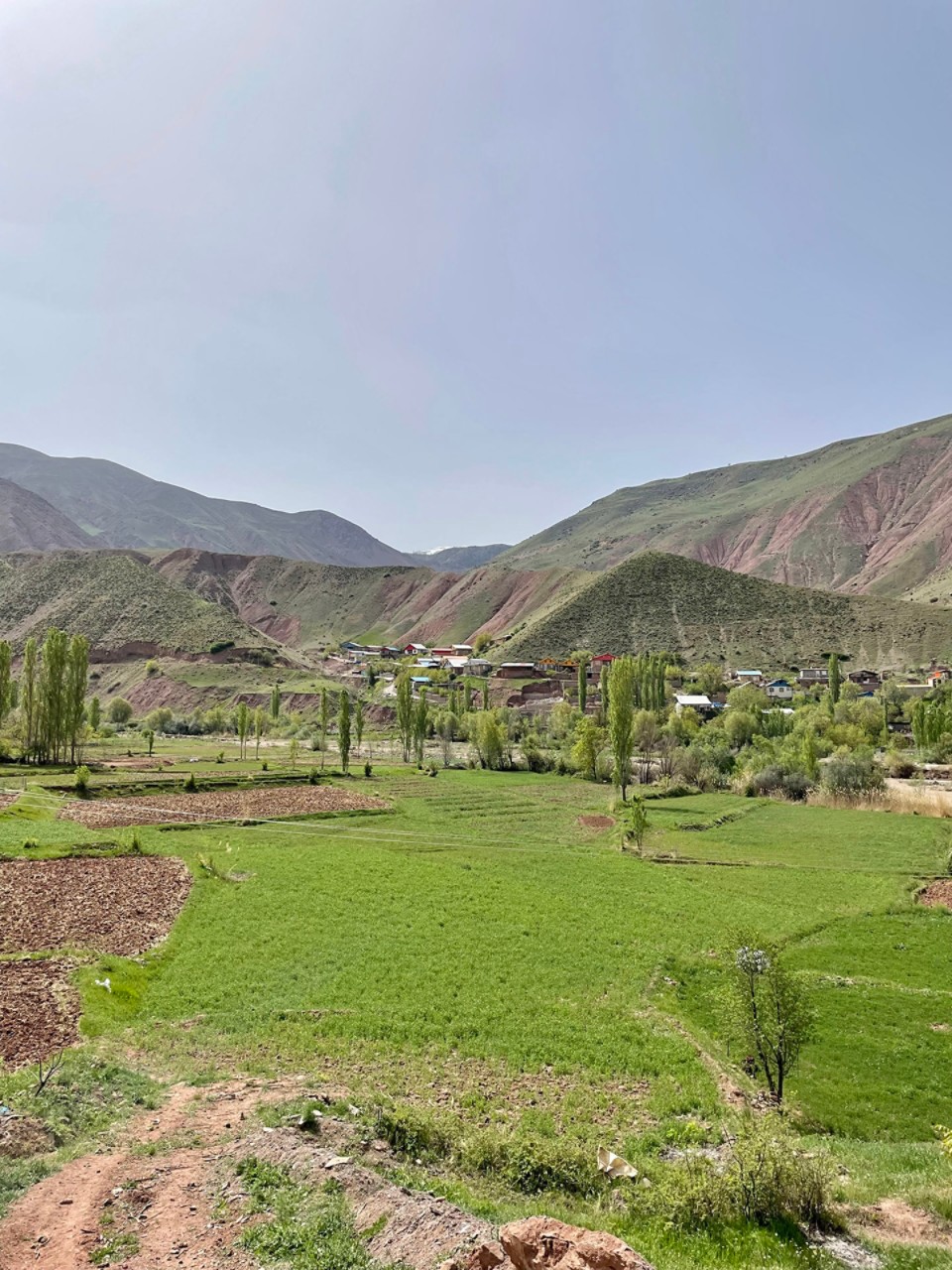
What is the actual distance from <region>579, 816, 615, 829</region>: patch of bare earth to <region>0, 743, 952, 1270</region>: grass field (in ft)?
29.8

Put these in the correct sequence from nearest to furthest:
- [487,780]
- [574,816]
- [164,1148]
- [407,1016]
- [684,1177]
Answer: [684,1177], [164,1148], [407,1016], [574,816], [487,780]

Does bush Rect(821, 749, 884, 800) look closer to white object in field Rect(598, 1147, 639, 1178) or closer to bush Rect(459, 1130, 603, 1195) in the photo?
white object in field Rect(598, 1147, 639, 1178)

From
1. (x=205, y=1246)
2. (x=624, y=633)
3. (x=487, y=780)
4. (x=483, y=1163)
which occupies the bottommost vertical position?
(x=487, y=780)

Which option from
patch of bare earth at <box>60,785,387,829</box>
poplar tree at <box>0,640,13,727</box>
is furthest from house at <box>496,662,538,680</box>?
poplar tree at <box>0,640,13,727</box>

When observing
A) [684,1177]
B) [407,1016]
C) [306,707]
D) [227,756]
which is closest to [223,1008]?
[407,1016]

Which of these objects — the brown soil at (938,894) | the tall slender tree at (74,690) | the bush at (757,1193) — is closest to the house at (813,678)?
the brown soil at (938,894)

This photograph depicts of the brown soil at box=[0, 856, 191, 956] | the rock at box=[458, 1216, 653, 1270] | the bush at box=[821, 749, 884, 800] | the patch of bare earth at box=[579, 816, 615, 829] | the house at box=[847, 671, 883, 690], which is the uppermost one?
the house at box=[847, 671, 883, 690]

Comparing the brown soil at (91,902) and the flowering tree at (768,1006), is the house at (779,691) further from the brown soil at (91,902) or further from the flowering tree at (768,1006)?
the flowering tree at (768,1006)

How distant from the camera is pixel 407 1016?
55.9ft

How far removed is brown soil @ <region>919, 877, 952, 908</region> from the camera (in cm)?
3086

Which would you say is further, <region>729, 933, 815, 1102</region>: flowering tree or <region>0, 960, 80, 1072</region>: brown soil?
<region>729, 933, 815, 1102</region>: flowering tree

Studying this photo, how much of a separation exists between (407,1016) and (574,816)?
114 feet

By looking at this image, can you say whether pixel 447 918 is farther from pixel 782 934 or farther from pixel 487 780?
pixel 487 780

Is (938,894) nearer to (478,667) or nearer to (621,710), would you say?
(621,710)
